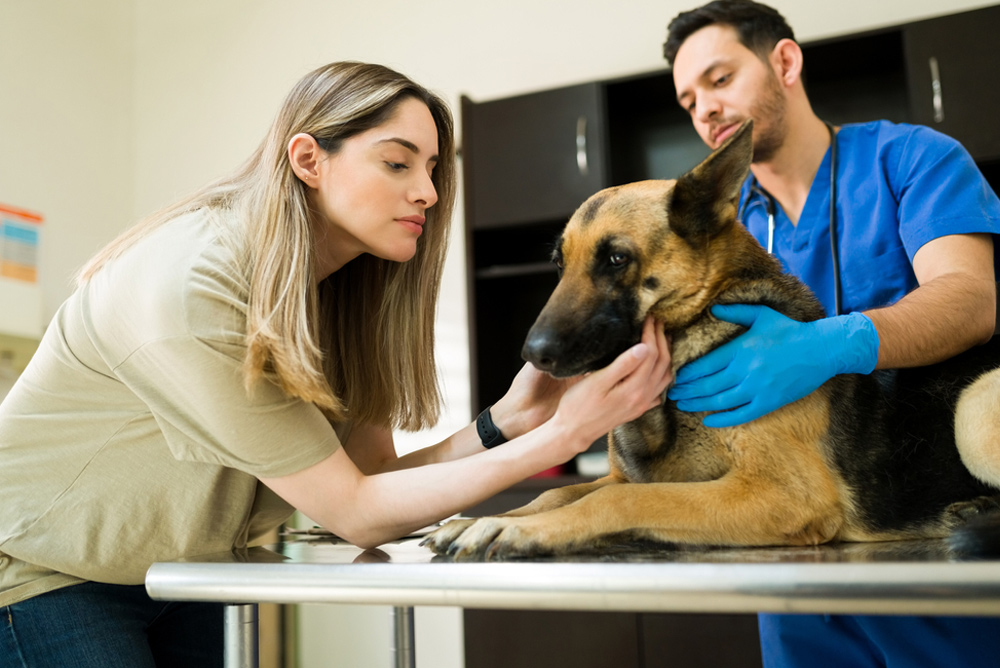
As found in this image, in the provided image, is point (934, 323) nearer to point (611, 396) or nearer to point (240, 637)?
point (611, 396)

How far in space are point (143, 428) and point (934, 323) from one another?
1.28m

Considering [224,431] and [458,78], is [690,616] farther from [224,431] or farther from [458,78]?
[458,78]

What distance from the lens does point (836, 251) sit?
1.59 m

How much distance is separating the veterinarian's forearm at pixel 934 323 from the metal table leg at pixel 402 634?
940 millimetres

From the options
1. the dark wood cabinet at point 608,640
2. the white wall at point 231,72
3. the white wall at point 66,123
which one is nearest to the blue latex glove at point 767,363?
the dark wood cabinet at point 608,640

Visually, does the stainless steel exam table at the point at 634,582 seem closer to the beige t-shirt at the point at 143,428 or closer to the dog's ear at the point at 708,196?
the beige t-shirt at the point at 143,428

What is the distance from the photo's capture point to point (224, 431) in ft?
3.34

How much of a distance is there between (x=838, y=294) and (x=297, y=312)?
1.14m

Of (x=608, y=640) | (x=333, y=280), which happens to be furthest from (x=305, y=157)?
(x=608, y=640)

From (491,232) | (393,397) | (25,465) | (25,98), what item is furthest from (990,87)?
(25,98)

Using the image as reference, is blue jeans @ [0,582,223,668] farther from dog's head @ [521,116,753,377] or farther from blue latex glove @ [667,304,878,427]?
blue latex glove @ [667,304,878,427]

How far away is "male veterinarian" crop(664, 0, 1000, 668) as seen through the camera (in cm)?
112

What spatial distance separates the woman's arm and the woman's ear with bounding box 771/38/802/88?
3.63 ft

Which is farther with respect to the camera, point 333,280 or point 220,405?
point 333,280
